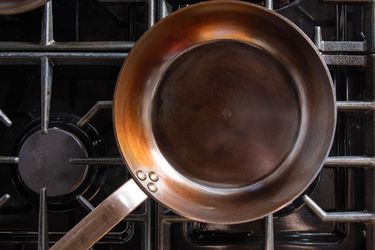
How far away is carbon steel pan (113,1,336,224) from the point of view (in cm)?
71

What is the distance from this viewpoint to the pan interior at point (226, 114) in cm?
71

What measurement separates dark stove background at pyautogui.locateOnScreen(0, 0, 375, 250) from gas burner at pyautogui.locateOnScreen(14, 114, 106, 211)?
2 cm

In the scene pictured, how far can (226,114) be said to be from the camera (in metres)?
0.71

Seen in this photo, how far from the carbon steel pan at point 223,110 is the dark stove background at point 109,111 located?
0.04 m

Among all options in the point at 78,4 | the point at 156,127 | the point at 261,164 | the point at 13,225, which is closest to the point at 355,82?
the point at 261,164

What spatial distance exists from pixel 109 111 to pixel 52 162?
0.11 meters

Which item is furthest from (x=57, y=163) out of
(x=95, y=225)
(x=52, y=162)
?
(x=95, y=225)

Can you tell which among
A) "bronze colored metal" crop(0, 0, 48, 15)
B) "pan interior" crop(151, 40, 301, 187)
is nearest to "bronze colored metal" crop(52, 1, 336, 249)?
"pan interior" crop(151, 40, 301, 187)

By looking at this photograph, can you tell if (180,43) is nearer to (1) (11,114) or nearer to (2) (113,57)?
(2) (113,57)

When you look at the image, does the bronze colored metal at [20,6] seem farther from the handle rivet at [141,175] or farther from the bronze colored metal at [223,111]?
the handle rivet at [141,175]

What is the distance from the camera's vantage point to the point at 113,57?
0.70 m

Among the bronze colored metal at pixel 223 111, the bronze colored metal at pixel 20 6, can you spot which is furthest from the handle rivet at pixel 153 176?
the bronze colored metal at pixel 20 6

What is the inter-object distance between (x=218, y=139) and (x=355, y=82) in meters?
0.21

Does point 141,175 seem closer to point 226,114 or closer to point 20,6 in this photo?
point 226,114
